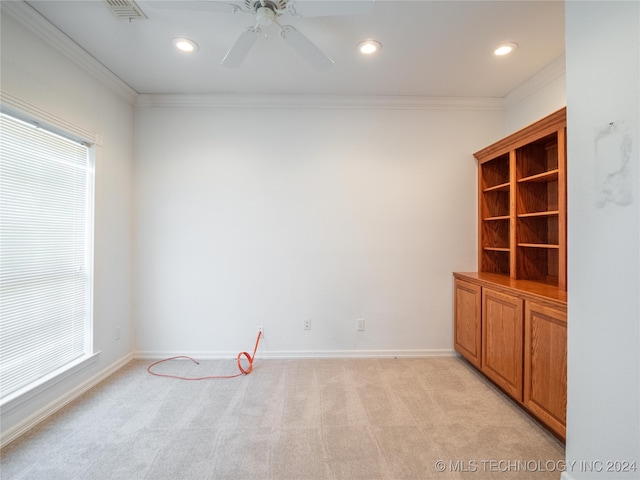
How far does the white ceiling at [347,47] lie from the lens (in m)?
1.84

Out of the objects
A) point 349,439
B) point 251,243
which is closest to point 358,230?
point 251,243

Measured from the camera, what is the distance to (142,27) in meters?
1.99

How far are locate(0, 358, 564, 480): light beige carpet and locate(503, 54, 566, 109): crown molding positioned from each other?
2758mm

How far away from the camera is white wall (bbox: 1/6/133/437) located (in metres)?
1.81

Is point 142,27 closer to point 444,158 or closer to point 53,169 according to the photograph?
point 53,169

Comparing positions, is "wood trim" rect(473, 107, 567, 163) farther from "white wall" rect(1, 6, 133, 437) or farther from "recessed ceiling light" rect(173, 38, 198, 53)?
"white wall" rect(1, 6, 133, 437)

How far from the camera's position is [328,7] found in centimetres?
145

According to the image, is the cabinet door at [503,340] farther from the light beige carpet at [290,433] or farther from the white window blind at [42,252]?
the white window blind at [42,252]

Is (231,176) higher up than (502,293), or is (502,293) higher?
(231,176)

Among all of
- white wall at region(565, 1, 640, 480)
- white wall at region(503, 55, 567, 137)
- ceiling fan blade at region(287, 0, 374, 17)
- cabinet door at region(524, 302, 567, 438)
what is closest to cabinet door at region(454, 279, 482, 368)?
cabinet door at region(524, 302, 567, 438)

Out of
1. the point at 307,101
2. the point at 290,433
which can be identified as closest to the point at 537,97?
the point at 307,101

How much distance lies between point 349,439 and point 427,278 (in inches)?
71.4

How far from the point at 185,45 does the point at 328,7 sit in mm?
1337

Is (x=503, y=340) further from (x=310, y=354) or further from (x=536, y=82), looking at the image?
(x=536, y=82)
